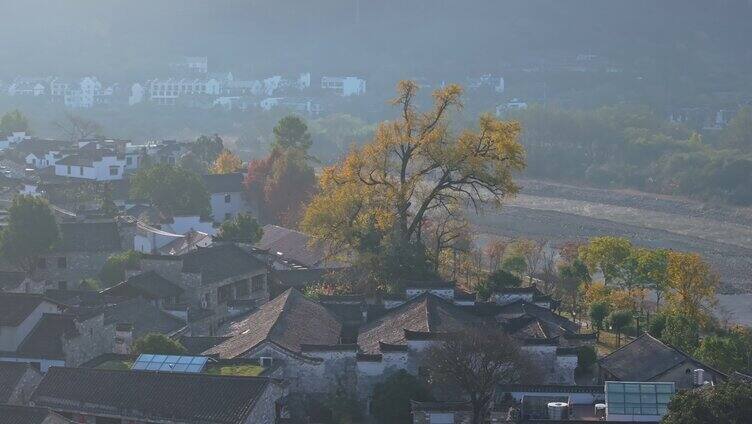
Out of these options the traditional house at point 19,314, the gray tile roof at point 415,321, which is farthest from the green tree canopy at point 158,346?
the gray tile roof at point 415,321

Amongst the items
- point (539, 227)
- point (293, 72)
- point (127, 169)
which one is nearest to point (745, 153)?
point (539, 227)

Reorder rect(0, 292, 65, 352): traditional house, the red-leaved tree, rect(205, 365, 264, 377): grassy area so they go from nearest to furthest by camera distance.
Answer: rect(205, 365, 264, 377): grassy area
rect(0, 292, 65, 352): traditional house
the red-leaved tree

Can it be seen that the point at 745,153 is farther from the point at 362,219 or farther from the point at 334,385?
the point at 334,385

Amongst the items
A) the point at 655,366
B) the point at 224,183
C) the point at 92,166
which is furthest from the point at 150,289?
the point at 92,166

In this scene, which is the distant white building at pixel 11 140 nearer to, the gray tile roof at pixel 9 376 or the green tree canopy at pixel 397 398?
the gray tile roof at pixel 9 376

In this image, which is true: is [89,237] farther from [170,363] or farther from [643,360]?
[643,360]

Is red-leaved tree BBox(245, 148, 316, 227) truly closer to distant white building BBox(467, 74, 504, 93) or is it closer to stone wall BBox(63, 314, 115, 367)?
stone wall BBox(63, 314, 115, 367)

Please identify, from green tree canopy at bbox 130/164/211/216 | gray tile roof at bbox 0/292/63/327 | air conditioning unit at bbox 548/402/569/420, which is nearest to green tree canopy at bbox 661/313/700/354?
air conditioning unit at bbox 548/402/569/420
